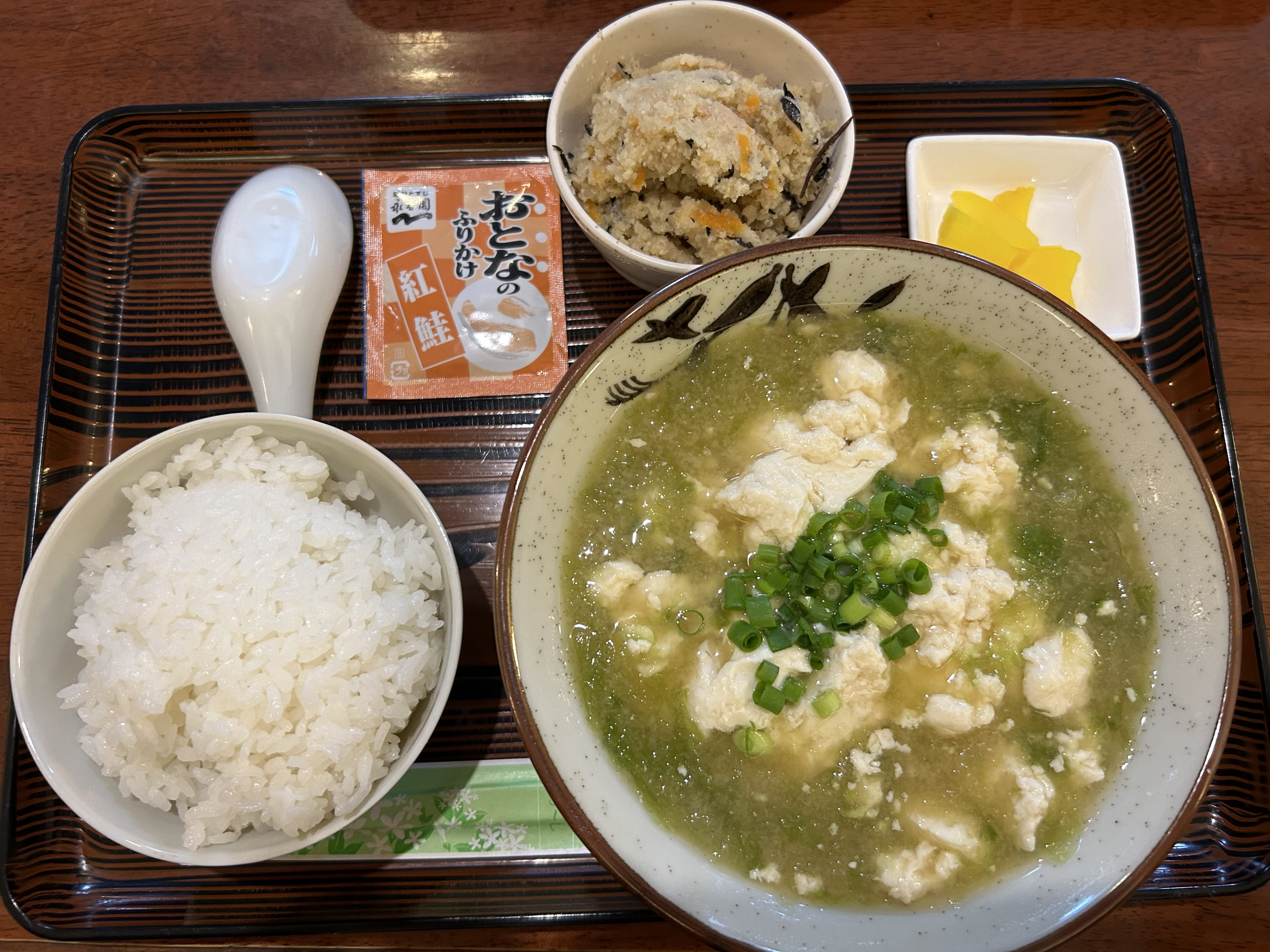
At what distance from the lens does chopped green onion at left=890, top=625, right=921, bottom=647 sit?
138cm

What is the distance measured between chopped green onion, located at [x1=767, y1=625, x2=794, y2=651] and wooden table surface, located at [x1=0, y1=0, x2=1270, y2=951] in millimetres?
1438

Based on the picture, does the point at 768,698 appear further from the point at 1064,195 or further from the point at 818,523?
the point at 1064,195

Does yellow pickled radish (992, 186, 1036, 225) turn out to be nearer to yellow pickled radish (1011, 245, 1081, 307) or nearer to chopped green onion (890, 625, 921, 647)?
yellow pickled radish (1011, 245, 1081, 307)

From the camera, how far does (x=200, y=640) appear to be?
1.41 metres

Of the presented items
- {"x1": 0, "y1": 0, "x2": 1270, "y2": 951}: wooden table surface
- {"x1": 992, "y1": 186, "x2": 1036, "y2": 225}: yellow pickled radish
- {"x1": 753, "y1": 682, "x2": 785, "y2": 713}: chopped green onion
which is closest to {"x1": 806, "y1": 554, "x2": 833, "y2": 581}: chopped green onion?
{"x1": 753, "y1": 682, "x2": 785, "y2": 713}: chopped green onion

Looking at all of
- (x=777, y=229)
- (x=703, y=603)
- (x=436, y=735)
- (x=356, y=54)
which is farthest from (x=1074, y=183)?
(x=436, y=735)

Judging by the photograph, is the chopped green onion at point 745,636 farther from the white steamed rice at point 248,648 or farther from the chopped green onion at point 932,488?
the white steamed rice at point 248,648

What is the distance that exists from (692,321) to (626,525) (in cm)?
41

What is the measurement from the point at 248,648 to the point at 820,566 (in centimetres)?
108

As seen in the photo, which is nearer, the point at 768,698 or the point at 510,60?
the point at 768,698

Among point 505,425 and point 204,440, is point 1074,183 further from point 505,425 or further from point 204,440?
point 204,440

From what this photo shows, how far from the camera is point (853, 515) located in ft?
4.71

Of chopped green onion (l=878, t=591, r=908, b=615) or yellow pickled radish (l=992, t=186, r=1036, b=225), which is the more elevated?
yellow pickled radish (l=992, t=186, r=1036, b=225)

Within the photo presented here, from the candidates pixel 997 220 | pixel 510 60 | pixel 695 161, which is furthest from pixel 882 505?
pixel 510 60
